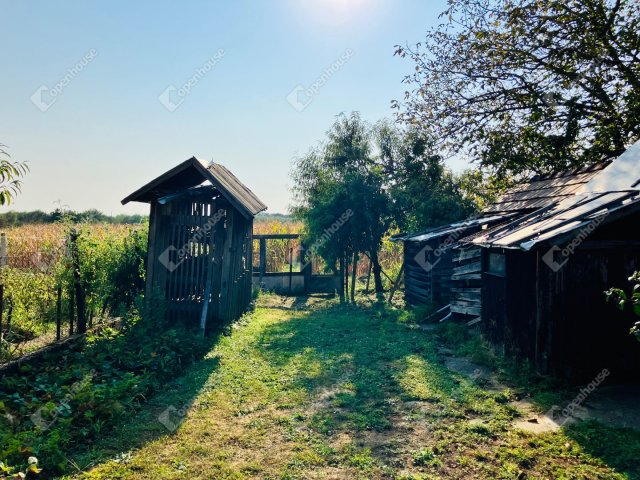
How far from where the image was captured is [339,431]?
17.0ft

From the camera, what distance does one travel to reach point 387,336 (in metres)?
10.2

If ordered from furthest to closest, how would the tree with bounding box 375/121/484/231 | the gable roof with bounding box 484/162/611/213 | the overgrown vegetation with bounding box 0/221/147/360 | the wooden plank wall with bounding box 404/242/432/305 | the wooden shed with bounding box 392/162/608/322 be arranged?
1. the tree with bounding box 375/121/484/231
2. the wooden plank wall with bounding box 404/242/432/305
3. the wooden shed with bounding box 392/162/608/322
4. the gable roof with bounding box 484/162/611/213
5. the overgrown vegetation with bounding box 0/221/147/360

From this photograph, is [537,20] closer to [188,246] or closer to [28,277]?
[188,246]

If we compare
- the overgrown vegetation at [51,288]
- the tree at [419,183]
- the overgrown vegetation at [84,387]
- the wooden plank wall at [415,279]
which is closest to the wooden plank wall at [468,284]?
the wooden plank wall at [415,279]

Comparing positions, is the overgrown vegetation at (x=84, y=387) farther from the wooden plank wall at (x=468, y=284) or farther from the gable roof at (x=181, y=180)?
the wooden plank wall at (x=468, y=284)

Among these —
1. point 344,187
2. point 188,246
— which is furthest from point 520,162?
point 188,246

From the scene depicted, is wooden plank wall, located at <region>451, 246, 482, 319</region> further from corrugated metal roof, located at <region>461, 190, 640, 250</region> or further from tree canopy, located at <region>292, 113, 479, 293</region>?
tree canopy, located at <region>292, 113, 479, 293</region>

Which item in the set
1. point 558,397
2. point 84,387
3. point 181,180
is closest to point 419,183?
point 181,180

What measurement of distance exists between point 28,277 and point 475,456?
840cm

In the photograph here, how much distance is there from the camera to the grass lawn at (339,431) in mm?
4258

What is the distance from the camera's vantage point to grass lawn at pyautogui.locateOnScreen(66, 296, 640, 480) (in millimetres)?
4258

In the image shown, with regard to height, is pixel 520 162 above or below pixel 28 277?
above

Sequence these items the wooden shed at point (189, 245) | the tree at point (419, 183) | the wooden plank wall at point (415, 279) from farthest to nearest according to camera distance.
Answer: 1. the tree at point (419, 183)
2. the wooden plank wall at point (415, 279)
3. the wooden shed at point (189, 245)

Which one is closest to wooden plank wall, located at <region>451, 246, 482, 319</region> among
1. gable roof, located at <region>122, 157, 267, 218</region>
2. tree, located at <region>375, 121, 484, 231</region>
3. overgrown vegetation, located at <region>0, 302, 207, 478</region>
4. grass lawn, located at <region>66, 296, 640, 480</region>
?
grass lawn, located at <region>66, 296, 640, 480</region>
